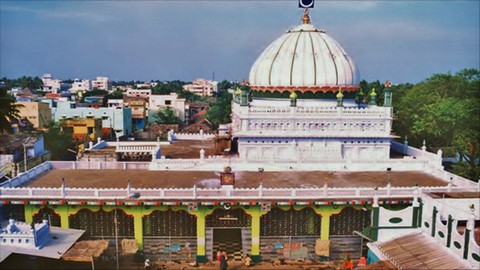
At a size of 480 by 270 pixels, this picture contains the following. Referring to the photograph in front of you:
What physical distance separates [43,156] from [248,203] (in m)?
17.3

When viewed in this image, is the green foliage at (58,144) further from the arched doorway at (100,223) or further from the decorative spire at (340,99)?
the decorative spire at (340,99)

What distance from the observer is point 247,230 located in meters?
19.3

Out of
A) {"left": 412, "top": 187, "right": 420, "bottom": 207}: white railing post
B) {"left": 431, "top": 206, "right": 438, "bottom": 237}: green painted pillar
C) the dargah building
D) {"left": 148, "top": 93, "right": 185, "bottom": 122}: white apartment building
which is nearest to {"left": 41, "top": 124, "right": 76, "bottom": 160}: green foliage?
the dargah building

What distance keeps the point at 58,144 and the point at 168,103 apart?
36312mm

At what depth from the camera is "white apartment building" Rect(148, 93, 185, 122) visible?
71875mm

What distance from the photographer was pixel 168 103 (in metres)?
72.9

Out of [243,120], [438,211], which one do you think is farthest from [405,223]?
[243,120]

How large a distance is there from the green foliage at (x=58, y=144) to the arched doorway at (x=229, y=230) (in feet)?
71.2

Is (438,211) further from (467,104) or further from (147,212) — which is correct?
(467,104)

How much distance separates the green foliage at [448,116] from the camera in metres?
26.2

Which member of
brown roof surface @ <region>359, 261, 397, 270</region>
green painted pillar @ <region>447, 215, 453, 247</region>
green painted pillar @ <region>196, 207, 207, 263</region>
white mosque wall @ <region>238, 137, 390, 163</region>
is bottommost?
green painted pillar @ <region>196, 207, 207, 263</region>

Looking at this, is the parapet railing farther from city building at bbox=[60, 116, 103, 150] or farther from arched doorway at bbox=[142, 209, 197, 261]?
city building at bbox=[60, 116, 103, 150]

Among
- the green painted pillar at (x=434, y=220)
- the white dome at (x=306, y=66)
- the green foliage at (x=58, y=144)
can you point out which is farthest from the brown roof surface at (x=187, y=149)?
the green painted pillar at (x=434, y=220)

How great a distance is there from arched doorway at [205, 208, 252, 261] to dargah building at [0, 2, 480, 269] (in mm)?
43
